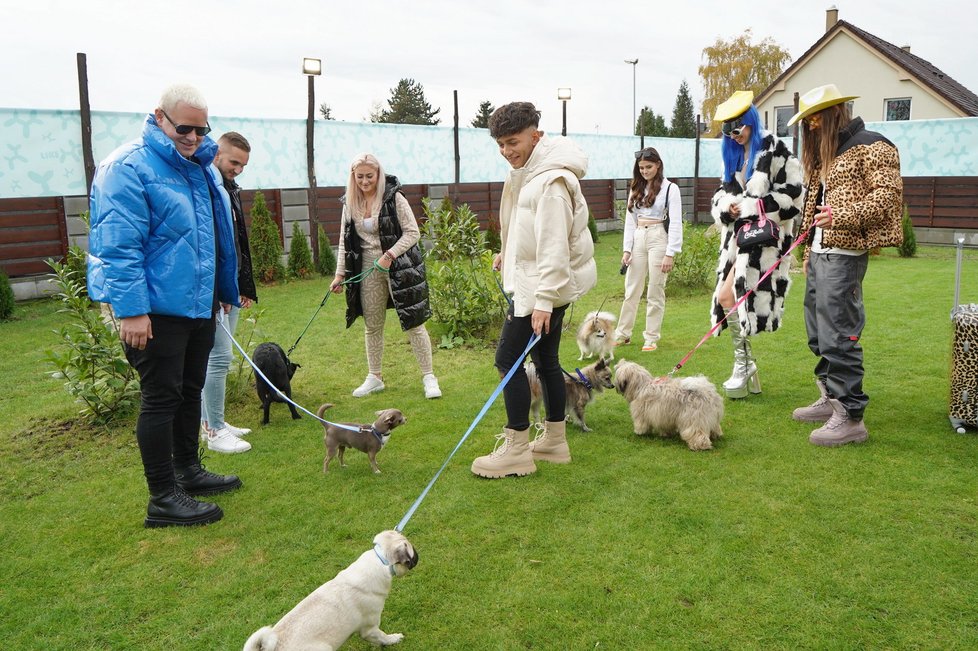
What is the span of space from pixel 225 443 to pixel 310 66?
9.99 m

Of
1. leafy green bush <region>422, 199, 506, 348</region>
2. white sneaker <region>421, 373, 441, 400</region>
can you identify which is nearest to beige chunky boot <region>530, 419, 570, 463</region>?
white sneaker <region>421, 373, 441, 400</region>

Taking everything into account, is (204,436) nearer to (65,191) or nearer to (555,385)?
(555,385)

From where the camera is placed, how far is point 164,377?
3.13m

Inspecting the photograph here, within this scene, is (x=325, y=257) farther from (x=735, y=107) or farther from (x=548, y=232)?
(x=548, y=232)

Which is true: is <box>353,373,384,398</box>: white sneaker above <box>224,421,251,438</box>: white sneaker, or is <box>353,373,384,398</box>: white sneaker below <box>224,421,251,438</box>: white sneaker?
above

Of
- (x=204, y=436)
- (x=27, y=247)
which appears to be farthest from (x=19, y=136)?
(x=204, y=436)

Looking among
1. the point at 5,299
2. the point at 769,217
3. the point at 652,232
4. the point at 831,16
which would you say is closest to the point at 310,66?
the point at 5,299

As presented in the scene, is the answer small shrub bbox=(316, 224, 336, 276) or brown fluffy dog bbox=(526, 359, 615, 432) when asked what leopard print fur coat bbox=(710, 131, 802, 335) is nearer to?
brown fluffy dog bbox=(526, 359, 615, 432)

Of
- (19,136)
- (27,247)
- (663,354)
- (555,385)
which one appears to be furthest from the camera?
(27,247)

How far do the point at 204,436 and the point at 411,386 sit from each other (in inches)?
72.8

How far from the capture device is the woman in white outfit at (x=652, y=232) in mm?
6543

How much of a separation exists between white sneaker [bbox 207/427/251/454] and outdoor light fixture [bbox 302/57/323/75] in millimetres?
9823

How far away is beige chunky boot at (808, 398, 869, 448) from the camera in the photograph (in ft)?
13.4

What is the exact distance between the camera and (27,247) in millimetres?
9969
